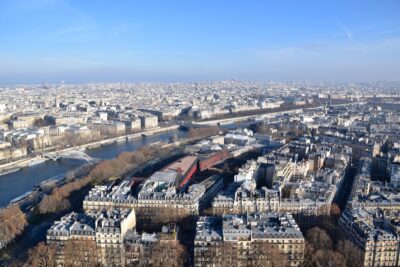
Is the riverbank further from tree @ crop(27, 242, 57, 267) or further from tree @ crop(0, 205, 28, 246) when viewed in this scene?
tree @ crop(27, 242, 57, 267)

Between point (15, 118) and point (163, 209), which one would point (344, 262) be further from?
point (15, 118)

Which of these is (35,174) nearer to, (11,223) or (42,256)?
(11,223)

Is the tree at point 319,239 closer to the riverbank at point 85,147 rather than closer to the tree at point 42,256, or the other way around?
the tree at point 42,256

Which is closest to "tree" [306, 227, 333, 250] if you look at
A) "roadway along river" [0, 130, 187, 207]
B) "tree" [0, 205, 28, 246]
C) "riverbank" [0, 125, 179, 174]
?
"tree" [0, 205, 28, 246]

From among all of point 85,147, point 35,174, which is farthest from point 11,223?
point 85,147

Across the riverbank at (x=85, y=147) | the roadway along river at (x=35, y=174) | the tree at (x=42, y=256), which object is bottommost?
the roadway along river at (x=35, y=174)

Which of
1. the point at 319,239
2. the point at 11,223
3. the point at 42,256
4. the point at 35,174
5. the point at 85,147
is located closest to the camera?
the point at 42,256

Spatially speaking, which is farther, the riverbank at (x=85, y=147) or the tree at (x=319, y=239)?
the riverbank at (x=85, y=147)

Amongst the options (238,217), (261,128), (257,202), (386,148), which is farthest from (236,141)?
(238,217)

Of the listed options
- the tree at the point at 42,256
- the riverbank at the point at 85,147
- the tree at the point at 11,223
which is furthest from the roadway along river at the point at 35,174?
the tree at the point at 42,256

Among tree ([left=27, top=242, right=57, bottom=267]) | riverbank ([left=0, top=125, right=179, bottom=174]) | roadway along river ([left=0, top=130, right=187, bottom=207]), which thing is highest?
tree ([left=27, top=242, right=57, bottom=267])
